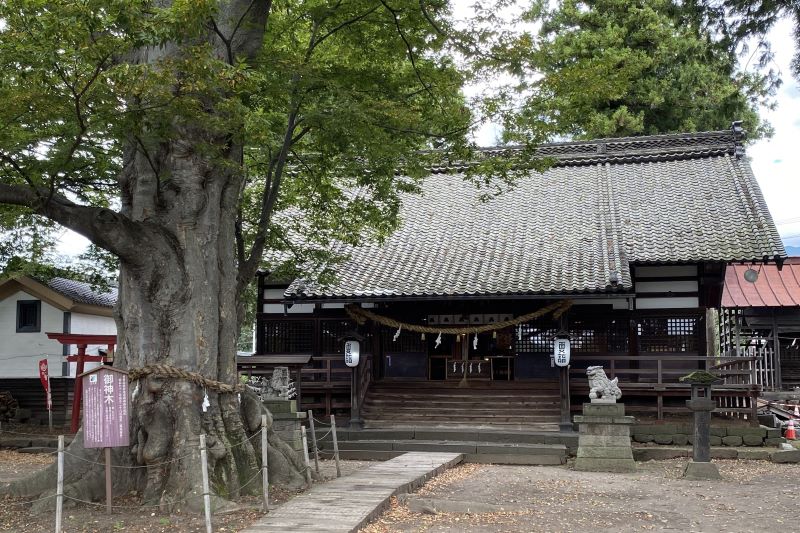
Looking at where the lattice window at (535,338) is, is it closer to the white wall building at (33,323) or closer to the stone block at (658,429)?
the stone block at (658,429)

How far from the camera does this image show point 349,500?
9.22 meters

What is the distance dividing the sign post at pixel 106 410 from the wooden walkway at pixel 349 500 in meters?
1.92

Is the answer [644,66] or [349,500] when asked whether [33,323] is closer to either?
[349,500]

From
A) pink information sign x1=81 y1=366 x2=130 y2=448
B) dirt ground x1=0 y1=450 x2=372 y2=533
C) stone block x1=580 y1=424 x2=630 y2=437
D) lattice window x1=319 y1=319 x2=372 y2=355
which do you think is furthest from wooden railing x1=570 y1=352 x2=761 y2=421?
pink information sign x1=81 y1=366 x2=130 y2=448

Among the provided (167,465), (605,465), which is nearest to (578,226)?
(605,465)

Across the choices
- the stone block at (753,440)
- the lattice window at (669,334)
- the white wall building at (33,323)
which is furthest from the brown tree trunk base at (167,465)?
the white wall building at (33,323)

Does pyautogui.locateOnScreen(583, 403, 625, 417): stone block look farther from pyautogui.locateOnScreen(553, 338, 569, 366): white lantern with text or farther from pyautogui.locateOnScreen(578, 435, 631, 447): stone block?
pyautogui.locateOnScreen(553, 338, 569, 366): white lantern with text

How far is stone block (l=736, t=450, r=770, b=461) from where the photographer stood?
1450cm

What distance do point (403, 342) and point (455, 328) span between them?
6.21 feet

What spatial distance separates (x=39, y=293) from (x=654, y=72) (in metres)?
22.4

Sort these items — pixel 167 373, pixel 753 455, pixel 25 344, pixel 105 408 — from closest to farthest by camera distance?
pixel 105 408 → pixel 167 373 → pixel 753 455 → pixel 25 344

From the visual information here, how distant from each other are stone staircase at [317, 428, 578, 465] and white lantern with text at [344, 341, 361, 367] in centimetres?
152

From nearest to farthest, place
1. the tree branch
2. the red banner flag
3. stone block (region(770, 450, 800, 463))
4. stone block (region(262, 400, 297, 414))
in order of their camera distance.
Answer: the tree branch, stone block (region(262, 400, 297, 414)), stone block (region(770, 450, 800, 463)), the red banner flag

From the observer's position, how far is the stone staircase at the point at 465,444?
14.6 m
